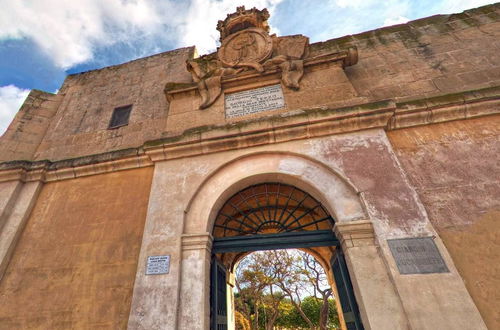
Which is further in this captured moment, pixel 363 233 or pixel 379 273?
pixel 363 233

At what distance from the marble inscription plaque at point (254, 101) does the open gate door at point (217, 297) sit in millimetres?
2607

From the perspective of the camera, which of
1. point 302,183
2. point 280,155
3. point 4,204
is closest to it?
point 302,183

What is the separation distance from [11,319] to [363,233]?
192 inches

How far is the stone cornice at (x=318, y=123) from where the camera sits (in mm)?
3523

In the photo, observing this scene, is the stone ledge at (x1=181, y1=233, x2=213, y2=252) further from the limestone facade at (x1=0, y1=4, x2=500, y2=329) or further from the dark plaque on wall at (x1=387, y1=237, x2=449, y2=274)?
the dark plaque on wall at (x1=387, y1=237, x2=449, y2=274)

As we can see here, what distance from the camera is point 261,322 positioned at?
18.4 metres

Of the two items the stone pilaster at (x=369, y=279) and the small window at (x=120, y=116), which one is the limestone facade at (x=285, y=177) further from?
the small window at (x=120, y=116)

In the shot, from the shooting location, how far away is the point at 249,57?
4883 millimetres

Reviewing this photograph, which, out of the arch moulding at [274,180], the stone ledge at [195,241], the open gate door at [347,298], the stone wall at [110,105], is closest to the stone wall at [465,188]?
the arch moulding at [274,180]

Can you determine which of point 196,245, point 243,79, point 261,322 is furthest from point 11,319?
point 261,322

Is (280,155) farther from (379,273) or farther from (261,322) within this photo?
(261,322)

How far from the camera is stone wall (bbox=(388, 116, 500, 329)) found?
8.10ft

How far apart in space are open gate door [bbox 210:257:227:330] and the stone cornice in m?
1.83

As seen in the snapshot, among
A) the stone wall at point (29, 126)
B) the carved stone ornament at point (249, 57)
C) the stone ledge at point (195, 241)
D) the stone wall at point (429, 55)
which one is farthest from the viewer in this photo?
the stone wall at point (29, 126)
